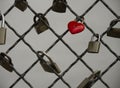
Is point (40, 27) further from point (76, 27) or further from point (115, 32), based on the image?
point (115, 32)

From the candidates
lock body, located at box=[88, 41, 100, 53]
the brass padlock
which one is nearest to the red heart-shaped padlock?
lock body, located at box=[88, 41, 100, 53]

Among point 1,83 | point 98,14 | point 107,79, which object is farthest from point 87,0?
point 1,83

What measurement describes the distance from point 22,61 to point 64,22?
0.86ft

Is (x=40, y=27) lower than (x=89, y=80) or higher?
higher

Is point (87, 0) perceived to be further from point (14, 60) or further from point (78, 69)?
point (14, 60)

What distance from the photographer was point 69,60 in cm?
138

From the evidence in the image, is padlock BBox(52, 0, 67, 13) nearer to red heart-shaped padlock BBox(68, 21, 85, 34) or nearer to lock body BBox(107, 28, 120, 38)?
red heart-shaped padlock BBox(68, 21, 85, 34)

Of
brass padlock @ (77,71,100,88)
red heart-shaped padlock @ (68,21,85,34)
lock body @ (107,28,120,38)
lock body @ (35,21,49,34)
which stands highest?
lock body @ (35,21,49,34)

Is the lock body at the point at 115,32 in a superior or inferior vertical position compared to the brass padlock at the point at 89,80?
superior

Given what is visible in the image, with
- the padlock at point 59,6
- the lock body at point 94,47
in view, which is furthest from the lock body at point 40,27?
the lock body at point 94,47

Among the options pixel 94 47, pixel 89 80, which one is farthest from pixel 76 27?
pixel 89 80

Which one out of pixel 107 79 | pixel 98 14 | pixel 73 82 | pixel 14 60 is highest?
pixel 14 60

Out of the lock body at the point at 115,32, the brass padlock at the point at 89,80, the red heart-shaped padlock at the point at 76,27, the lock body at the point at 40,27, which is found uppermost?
the lock body at the point at 40,27

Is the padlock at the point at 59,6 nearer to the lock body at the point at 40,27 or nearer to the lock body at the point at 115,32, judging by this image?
the lock body at the point at 40,27
